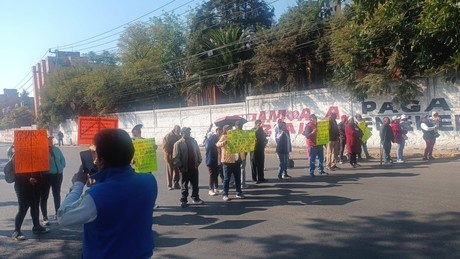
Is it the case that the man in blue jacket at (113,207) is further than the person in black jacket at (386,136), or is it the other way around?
the person in black jacket at (386,136)

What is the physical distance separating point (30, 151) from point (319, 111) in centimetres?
1763

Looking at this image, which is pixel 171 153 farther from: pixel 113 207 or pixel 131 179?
pixel 113 207

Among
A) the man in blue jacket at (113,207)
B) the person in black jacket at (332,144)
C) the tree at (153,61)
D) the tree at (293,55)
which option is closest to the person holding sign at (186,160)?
the person in black jacket at (332,144)

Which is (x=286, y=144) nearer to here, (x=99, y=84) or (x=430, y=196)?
(x=430, y=196)

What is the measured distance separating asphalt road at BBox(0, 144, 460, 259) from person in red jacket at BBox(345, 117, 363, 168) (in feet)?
9.67

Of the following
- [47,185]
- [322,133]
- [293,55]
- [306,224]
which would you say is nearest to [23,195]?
[47,185]

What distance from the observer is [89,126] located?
27.2 ft

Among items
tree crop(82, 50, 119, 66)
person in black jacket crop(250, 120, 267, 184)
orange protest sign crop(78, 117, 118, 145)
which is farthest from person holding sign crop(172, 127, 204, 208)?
tree crop(82, 50, 119, 66)

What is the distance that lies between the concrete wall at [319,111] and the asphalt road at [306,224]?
7624mm

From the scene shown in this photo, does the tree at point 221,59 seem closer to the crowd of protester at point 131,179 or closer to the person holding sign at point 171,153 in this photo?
the crowd of protester at point 131,179

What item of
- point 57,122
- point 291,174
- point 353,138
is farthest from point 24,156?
point 57,122

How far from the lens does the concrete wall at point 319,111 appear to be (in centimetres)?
1833

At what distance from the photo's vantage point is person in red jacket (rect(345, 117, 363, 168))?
14.8 m

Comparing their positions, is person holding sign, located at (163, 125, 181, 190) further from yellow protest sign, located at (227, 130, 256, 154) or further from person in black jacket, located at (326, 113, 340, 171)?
person in black jacket, located at (326, 113, 340, 171)
